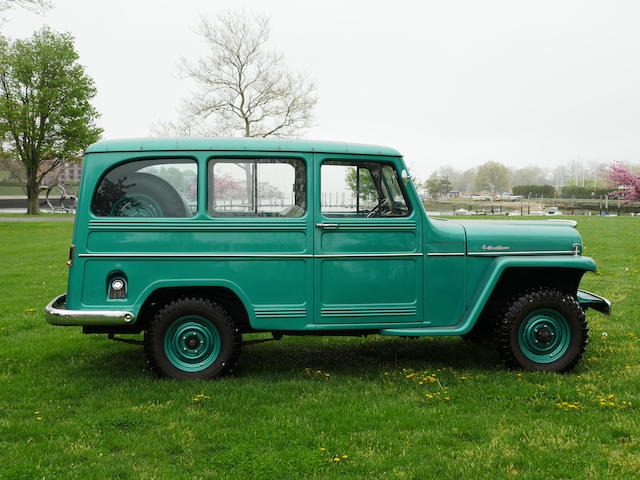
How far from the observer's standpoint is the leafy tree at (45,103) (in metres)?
46.1

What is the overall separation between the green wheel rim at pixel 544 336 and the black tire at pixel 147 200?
11.2ft

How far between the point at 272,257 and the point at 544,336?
2.72 m

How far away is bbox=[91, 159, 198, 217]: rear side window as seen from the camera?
19.5 ft

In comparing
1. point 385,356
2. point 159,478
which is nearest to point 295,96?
point 385,356

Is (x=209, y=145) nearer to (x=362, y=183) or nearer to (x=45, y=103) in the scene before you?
(x=362, y=183)

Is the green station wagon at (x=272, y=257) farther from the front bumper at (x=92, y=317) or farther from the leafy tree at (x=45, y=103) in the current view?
the leafy tree at (x=45, y=103)

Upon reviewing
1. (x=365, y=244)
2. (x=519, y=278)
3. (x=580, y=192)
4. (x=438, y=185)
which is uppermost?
(x=438, y=185)

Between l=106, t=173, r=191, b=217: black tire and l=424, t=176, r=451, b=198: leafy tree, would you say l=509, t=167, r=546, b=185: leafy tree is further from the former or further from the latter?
l=106, t=173, r=191, b=217: black tire

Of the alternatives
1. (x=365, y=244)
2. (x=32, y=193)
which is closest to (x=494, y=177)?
(x=32, y=193)

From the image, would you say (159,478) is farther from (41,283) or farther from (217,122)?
(217,122)

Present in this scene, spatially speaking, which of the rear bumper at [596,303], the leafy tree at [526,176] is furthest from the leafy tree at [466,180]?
the rear bumper at [596,303]

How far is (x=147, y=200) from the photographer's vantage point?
5965 mm

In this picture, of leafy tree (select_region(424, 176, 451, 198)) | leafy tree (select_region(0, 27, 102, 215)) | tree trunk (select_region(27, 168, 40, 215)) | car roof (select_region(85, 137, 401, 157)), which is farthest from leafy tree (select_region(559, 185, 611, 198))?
car roof (select_region(85, 137, 401, 157))

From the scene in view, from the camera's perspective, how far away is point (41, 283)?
41.8ft
